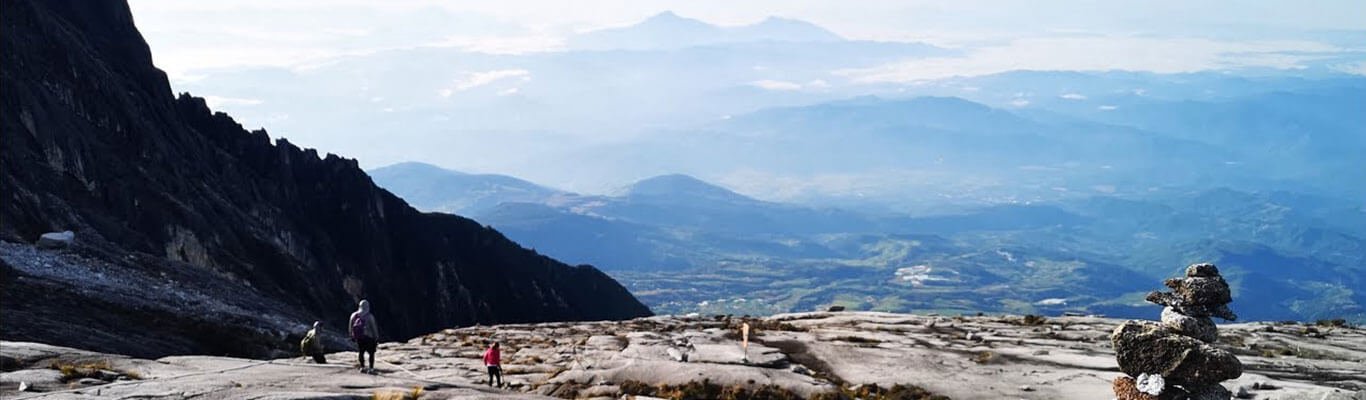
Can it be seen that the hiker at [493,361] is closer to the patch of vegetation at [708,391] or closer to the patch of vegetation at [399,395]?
the patch of vegetation at [708,391]

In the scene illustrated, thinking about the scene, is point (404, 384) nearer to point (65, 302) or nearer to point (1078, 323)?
point (65, 302)

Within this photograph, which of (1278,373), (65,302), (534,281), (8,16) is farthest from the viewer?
(534,281)

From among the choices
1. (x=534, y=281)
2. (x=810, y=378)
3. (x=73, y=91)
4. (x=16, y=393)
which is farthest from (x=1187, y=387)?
(x=534, y=281)

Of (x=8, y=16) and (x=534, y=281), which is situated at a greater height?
(x=8, y=16)

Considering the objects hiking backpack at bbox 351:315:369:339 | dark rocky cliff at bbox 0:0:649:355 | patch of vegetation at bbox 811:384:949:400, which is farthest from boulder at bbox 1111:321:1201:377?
dark rocky cliff at bbox 0:0:649:355

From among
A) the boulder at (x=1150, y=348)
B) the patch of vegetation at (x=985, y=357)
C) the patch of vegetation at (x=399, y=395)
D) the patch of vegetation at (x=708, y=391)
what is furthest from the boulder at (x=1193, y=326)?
the patch of vegetation at (x=399, y=395)

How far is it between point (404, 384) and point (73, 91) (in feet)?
272

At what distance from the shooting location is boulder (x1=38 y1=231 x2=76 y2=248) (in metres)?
50.2

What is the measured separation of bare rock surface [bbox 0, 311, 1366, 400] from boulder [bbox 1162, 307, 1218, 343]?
215 cm

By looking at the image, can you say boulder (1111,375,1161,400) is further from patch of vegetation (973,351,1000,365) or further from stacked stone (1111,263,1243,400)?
patch of vegetation (973,351,1000,365)

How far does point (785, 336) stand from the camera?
4644cm

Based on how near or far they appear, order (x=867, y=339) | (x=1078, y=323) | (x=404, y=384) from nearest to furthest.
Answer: (x=404, y=384) → (x=867, y=339) → (x=1078, y=323)

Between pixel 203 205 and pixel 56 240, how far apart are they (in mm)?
37775

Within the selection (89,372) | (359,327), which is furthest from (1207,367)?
(89,372)
